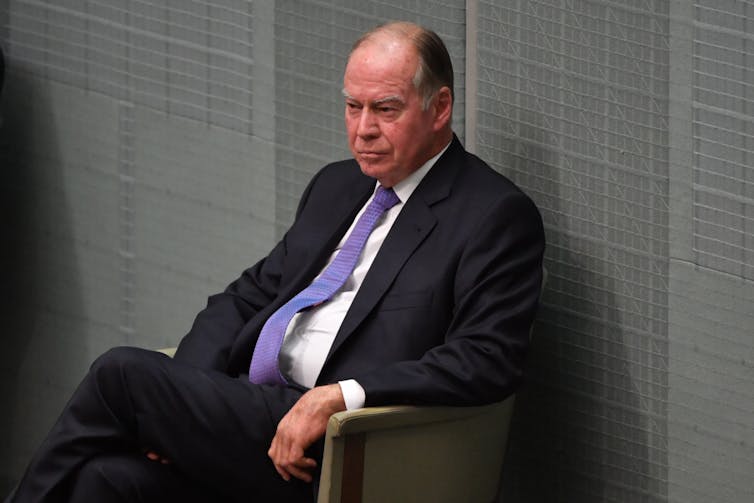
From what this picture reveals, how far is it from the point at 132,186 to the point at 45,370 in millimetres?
738

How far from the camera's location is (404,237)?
3389 millimetres

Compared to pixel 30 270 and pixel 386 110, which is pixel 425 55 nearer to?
pixel 386 110

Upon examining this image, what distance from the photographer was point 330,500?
3.04m

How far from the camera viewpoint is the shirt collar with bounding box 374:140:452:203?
345cm

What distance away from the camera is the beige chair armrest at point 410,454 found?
3018 mm

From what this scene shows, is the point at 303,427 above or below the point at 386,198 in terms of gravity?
below

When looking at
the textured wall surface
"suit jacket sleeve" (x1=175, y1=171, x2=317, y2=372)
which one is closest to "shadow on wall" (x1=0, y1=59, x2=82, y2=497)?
the textured wall surface

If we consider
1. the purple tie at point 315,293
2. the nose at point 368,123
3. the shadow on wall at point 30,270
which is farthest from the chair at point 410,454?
the shadow on wall at point 30,270

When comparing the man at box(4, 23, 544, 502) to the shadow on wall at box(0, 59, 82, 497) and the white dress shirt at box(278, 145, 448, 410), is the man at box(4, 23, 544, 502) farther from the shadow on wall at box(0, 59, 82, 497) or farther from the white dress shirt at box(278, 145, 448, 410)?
the shadow on wall at box(0, 59, 82, 497)

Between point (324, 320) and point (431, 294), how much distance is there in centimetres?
29

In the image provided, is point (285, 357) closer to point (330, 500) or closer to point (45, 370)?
point (330, 500)

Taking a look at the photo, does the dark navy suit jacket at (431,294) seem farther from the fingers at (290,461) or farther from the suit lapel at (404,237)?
the fingers at (290,461)

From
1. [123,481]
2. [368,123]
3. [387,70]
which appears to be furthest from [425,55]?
[123,481]

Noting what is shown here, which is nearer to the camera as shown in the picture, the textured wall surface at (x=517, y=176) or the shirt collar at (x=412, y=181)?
the textured wall surface at (x=517, y=176)
